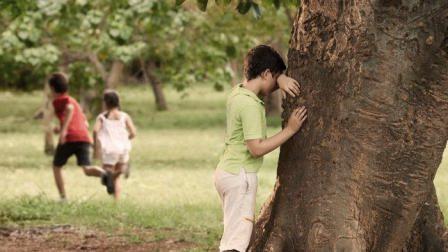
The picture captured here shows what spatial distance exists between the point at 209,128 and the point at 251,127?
2471 centimetres

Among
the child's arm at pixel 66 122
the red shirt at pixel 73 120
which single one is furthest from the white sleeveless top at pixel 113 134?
the red shirt at pixel 73 120

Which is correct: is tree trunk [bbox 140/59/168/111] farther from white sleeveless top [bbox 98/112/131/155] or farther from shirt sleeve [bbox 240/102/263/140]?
shirt sleeve [bbox 240/102/263/140]

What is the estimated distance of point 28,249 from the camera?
882cm

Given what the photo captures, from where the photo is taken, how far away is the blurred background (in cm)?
1008

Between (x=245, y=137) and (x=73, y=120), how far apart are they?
285 inches

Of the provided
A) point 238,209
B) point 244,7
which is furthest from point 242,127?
point 244,7

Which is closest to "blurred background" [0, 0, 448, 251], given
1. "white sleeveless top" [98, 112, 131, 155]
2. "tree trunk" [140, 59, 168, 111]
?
"white sleeveless top" [98, 112, 131, 155]

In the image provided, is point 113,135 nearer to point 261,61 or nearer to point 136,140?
point 261,61

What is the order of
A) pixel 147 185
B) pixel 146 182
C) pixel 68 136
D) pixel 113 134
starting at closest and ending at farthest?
pixel 113 134, pixel 68 136, pixel 147 185, pixel 146 182

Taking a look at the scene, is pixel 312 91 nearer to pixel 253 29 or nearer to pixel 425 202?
pixel 425 202

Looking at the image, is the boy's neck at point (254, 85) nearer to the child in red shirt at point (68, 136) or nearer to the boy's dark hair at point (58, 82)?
the child in red shirt at point (68, 136)

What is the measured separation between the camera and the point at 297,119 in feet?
20.9

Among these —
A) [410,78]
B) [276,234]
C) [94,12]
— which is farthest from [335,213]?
[94,12]

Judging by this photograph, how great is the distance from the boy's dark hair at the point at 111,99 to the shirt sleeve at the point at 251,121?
6.32m
